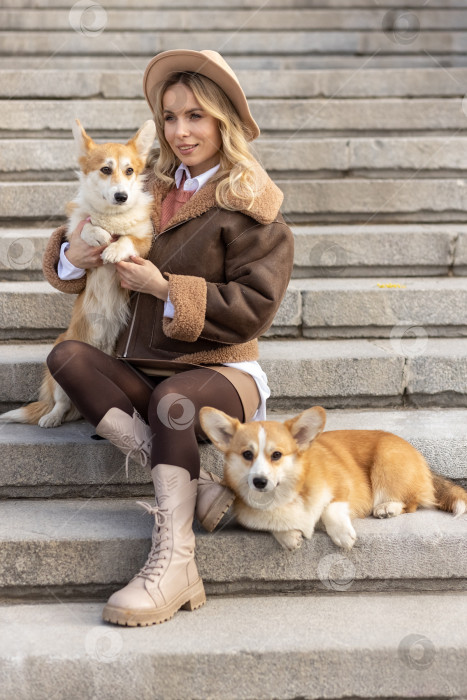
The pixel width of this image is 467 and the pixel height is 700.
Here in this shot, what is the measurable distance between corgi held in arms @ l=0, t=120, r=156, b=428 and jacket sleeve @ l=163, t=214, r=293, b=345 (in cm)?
40

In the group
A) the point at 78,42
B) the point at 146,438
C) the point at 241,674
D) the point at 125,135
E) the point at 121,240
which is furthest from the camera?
the point at 78,42

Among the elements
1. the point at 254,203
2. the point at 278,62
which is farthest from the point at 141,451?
the point at 278,62

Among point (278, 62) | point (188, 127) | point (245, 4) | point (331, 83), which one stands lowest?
point (188, 127)

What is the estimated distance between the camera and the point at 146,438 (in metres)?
2.55

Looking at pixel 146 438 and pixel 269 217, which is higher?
pixel 269 217

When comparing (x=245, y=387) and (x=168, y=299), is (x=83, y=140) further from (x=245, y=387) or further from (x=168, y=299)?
(x=245, y=387)

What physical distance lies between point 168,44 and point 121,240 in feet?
11.5

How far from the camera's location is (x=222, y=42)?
5707 millimetres

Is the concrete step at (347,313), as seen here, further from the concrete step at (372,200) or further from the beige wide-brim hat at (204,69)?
the beige wide-brim hat at (204,69)

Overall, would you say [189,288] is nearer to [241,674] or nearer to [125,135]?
[241,674]

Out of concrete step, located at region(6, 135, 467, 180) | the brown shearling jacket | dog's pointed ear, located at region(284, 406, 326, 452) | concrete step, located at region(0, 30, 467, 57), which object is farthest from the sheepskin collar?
concrete step, located at region(0, 30, 467, 57)

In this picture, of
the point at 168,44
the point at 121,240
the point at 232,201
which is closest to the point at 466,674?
the point at 232,201

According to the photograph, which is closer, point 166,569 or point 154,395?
point 166,569

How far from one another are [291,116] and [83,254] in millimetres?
2365
